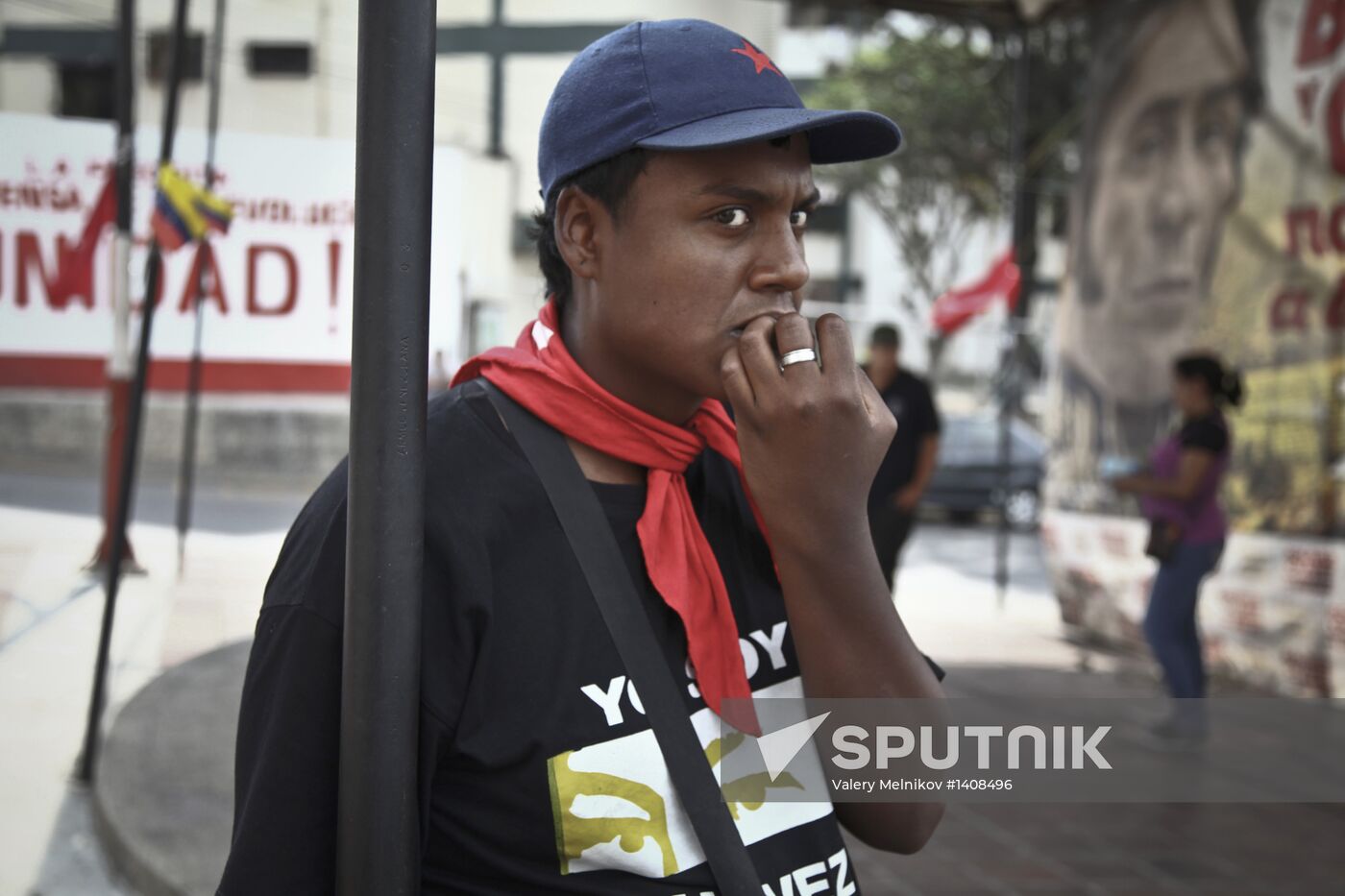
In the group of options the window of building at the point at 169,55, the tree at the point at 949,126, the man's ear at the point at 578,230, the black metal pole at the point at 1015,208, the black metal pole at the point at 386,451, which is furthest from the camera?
the tree at the point at 949,126

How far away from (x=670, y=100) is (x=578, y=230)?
176 millimetres

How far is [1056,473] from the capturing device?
859 cm

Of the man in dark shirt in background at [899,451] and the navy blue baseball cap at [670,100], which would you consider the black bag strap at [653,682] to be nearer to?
the navy blue baseball cap at [670,100]

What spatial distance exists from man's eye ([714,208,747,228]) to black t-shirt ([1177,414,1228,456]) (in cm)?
479

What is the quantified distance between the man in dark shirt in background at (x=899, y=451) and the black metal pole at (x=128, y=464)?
394 centimetres

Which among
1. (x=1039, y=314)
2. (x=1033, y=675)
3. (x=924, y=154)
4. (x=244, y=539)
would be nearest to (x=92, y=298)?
(x=244, y=539)

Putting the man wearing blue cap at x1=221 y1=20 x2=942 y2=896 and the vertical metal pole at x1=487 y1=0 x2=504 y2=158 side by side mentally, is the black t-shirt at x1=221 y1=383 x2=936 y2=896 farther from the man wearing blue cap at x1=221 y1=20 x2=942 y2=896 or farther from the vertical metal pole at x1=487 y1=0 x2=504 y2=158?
the vertical metal pole at x1=487 y1=0 x2=504 y2=158

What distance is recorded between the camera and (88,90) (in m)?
3.85

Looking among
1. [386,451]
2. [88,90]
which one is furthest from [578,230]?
[88,90]

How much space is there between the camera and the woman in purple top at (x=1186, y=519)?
5.62 metres

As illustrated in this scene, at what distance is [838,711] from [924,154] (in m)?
18.2

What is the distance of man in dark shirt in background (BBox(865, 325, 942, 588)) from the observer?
7250 millimetres

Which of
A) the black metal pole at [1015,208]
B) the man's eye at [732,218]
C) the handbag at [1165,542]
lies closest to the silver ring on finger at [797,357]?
the man's eye at [732,218]

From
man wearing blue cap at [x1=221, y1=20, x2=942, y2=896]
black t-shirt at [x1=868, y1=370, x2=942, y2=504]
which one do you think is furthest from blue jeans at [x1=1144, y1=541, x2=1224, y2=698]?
man wearing blue cap at [x1=221, y1=20, x2=942, y2=896]
